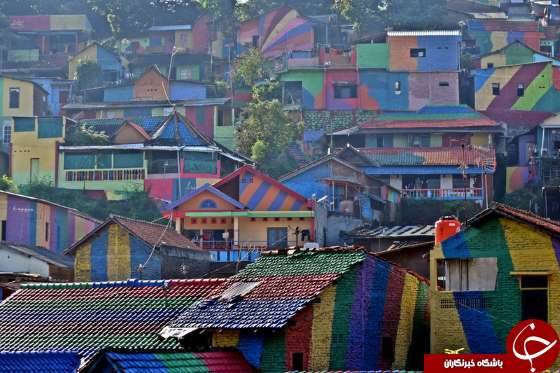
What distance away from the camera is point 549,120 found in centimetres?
6575

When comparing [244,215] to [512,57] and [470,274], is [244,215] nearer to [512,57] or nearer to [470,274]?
[470,274]

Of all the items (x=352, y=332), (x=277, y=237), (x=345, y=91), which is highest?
(x=345, y=91)

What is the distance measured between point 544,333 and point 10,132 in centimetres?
4749

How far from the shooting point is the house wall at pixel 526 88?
6919 cm

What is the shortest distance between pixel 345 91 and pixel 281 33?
9826mm

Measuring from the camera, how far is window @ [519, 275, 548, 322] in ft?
94.1

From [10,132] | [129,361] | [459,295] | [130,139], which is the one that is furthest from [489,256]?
[10,132]

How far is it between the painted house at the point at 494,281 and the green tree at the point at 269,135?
3646cm

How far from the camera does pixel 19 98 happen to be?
226ft

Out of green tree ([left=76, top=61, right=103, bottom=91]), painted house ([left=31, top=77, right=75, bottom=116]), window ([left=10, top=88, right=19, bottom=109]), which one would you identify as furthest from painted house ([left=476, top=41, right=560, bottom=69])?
window ([left=10, top=88, right=19, bottom=109])

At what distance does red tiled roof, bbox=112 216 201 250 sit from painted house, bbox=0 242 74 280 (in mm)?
3527

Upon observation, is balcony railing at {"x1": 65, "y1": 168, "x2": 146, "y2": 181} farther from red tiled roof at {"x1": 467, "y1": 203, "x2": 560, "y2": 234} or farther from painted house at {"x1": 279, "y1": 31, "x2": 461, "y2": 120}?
red tiled roof at {"x1": 467, "y1": 203, "x2": 560, "y2": 234}

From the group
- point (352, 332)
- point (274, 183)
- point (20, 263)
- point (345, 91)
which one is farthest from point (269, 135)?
point (352, 332)

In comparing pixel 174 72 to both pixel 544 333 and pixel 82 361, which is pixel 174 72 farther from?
pixel 544 333
